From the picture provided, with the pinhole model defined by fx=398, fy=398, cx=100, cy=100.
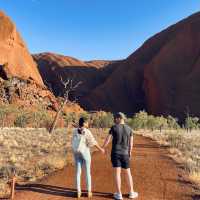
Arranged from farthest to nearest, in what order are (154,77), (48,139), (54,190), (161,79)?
(154,77)
(161,79)
(48,139)
(54,190)

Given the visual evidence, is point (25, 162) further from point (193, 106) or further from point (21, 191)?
point (193, 106)

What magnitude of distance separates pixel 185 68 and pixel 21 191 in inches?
3456

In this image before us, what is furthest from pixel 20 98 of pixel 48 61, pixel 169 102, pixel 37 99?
pixel 48 61

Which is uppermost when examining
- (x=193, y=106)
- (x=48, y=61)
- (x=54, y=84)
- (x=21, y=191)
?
(x=48, y=61)

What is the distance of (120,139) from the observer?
8.74 meters

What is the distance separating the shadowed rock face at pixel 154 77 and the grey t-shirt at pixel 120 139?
247ft

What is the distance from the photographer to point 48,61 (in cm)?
13888

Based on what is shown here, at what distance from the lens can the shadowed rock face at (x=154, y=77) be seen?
89.0m

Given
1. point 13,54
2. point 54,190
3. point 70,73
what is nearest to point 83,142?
point 54,190

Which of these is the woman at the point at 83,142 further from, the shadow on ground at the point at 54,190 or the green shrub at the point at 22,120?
the green shrub at the point at 22,120

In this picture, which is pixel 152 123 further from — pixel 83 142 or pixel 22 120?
pixel 83 142

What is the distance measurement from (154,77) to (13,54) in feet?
115

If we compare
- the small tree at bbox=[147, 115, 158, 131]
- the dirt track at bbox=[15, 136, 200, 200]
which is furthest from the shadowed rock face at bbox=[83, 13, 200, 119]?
the dirt track at bbox=[15, 136, 200, 200]

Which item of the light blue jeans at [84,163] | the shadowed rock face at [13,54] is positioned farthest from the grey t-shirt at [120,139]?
the shadowed rock face at [13,54]
